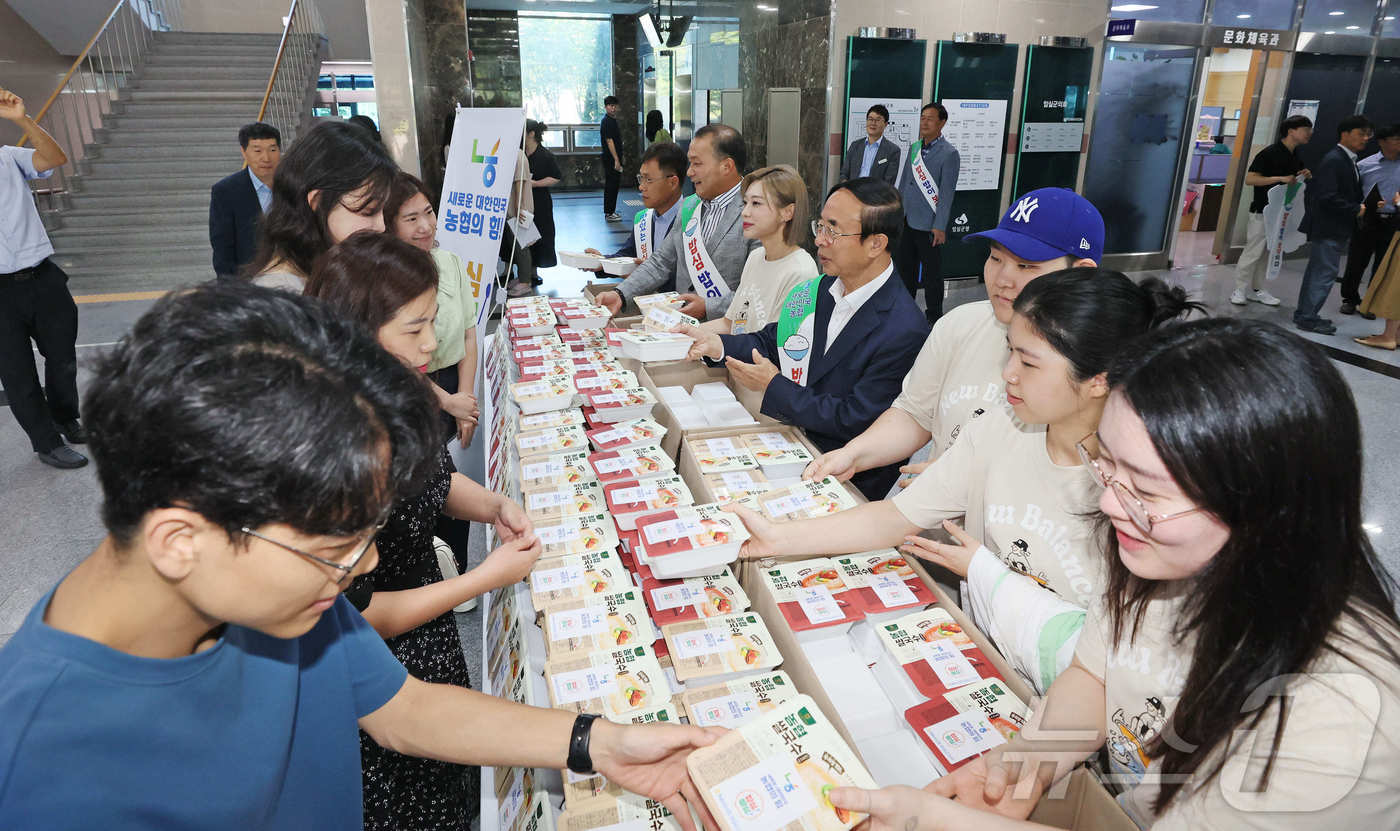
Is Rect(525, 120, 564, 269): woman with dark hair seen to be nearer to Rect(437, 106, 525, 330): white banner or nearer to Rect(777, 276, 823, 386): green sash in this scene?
Rect(437, 106, 525, 330): white banner

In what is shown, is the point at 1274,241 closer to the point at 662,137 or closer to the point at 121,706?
the point at 662,137

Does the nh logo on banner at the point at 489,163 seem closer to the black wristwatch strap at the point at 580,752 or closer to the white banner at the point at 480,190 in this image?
the white banner at the point at 480,190

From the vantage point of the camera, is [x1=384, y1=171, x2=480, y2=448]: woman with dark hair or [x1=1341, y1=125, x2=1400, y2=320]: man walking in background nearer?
[x1=384, y1=171, x2=480, y2=448]: woman with dark hair

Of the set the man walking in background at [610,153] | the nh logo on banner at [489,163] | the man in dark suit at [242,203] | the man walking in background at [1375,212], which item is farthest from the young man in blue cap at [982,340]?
the man walking in background at [610,153]

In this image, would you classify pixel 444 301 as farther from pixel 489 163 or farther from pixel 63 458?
pixel 63 458

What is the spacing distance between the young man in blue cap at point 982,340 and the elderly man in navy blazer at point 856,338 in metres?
0.12

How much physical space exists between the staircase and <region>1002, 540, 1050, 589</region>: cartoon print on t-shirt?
29.1ft

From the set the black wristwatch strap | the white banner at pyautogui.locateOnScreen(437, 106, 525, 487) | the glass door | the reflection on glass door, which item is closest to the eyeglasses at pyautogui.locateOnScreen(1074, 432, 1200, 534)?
the black wristwatch strap

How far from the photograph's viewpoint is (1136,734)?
3.53 feet

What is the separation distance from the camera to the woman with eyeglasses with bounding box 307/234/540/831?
4.68ft

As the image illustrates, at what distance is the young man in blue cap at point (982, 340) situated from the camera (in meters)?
1.92

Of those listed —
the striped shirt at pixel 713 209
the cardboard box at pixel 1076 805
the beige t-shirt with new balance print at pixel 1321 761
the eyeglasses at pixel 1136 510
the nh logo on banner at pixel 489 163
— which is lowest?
the cardboard box at pixel 1076 805

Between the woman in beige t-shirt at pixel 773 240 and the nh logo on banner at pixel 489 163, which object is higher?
the nh logo on banner at pixel 489 163

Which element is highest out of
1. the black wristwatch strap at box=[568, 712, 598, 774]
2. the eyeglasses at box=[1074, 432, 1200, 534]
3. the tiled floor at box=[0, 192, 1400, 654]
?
the eyeglasses at box=[1074, 432, 1200, 534]
